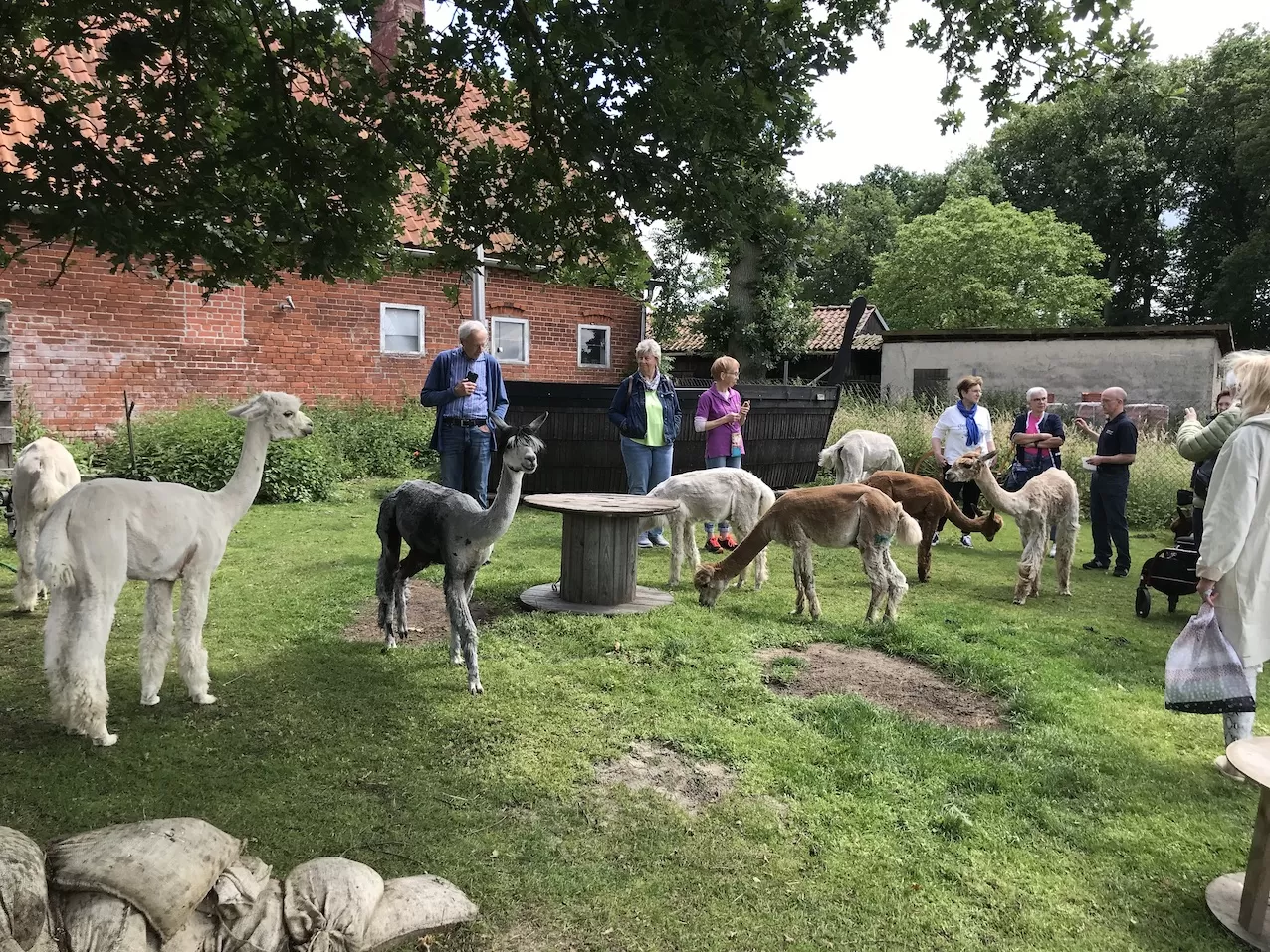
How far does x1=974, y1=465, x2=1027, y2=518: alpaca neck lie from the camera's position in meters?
7.99

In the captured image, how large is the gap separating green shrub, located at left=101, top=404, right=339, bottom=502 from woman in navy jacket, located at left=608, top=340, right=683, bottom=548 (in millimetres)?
5999

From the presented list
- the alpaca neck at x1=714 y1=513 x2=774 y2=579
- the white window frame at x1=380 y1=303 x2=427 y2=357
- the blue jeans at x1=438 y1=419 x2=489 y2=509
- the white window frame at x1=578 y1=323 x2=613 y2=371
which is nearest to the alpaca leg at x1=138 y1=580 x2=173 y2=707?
the blue jeans at x1=438 y1=419 x2=489 y2=509

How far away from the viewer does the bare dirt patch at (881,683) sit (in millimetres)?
5129

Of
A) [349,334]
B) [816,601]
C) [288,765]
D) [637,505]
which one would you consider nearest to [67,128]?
[288,765]

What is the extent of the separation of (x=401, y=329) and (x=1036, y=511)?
1320cm

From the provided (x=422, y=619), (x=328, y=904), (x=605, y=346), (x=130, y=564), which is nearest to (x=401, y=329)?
(x=605, y=346)

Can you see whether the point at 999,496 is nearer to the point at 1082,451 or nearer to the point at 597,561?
the point at 597,561

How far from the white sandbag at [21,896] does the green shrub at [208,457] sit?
31.4 ft

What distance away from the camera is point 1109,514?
9281 millimetres

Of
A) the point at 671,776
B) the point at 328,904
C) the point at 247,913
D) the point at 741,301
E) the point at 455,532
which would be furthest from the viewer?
the point at 741,301

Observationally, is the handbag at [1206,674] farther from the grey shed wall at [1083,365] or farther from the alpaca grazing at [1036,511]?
the grey shed wall at [1083,365]


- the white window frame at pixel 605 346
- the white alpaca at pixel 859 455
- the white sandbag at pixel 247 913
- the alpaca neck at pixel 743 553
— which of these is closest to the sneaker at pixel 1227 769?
the alpaca neck at pixel 743 553

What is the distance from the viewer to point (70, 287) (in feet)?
42.0

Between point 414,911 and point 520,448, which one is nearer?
point 414,911
